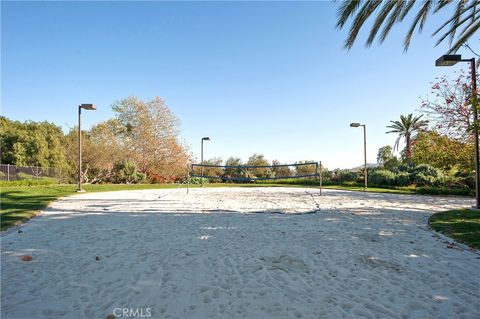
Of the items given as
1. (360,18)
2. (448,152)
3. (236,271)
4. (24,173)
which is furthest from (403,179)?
(24,173)

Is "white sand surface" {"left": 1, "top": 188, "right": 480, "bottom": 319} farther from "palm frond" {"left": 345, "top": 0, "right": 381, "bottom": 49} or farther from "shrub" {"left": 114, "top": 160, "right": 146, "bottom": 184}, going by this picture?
"shrub" {"left": 114, "top": 160, "right": 146, "bottom": 184}

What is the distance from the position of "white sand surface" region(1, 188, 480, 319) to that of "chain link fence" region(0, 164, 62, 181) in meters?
18.2

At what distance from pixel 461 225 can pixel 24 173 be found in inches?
1029

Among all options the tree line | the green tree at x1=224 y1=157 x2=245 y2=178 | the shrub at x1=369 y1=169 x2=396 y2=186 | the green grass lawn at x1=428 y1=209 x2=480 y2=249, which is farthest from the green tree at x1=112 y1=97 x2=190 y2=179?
the green grass lawn at x1=428 y1=209 x2=480 y2=249

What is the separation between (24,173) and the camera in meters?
20.5

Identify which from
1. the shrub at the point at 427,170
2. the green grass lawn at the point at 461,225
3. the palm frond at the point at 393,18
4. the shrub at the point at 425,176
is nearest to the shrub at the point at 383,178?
the shrub at the point at 425,176

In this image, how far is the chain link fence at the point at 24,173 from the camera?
19.1 metres

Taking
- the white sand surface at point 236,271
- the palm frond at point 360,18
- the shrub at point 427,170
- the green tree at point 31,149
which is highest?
the palm frond at point 360,18

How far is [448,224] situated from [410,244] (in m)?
2.12

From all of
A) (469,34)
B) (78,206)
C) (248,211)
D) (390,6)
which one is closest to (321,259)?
(248,211)

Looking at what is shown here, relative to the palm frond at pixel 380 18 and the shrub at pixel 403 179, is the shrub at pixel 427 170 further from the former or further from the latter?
the palm frond at pixel 380 18

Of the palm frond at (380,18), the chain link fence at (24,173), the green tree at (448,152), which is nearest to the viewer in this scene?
the palm frond at (380,18)

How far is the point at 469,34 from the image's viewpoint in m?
8.04

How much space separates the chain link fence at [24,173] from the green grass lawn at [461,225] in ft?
81.3
